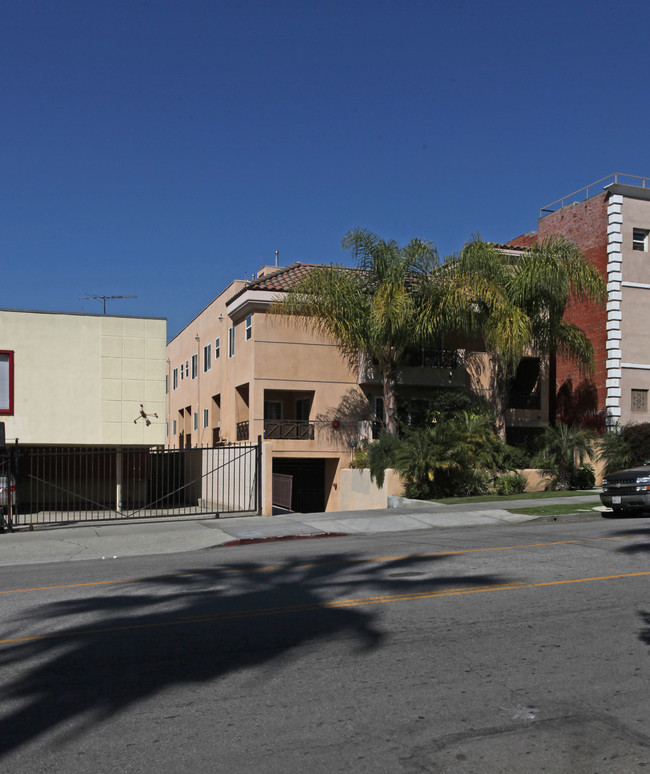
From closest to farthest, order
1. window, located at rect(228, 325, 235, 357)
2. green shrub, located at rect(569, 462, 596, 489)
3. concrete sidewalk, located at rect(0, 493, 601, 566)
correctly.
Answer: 1. concrete sidewalk, located at rect(0, 493, 601, 566)
2. green shrub, located at rect(569, 462, 596, 489)
3. window, located at rect(228, 325, 235, 357)

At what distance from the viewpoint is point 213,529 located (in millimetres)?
19312

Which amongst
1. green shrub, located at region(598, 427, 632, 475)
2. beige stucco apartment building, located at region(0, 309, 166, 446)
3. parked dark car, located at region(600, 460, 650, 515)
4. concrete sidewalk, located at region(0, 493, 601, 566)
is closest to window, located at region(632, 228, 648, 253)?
green shrub, located at region(598, 427, 632, 475)

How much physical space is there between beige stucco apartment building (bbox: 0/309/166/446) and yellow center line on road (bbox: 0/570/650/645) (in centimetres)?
1851

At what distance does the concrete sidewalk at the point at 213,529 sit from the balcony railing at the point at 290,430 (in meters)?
9.12

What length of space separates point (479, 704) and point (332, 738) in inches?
48.2

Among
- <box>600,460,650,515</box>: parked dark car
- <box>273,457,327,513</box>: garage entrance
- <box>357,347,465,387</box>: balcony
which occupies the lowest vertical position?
<box>273,457,327,513</box>: garage entrance

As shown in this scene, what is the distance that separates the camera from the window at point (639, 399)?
105ft

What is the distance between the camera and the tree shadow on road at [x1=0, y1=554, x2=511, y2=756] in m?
6.21

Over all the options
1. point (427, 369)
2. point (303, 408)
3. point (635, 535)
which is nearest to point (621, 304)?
point (427, 369)

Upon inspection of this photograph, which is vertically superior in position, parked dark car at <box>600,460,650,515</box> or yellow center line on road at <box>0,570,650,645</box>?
parked dark car at <box>600,460,650,515</box>

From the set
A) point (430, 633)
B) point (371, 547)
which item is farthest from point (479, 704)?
point (371, 547)

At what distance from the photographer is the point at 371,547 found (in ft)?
47.4

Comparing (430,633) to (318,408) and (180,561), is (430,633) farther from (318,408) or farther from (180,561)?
(318,408)

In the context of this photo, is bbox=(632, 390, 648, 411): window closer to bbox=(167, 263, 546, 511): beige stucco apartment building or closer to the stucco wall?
bbox=(167, 263, 546, 511): beige stucco apartment building
